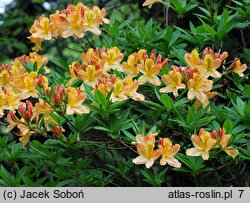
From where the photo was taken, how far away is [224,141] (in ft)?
5.45

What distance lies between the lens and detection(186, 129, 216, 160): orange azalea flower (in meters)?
1.65

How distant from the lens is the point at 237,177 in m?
2.07

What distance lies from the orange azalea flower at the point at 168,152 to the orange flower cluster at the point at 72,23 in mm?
554

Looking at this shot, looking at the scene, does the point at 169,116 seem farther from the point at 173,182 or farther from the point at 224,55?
the point at 173,182

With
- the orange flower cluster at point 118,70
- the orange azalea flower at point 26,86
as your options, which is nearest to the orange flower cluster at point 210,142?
the orange flower cluster at point 118,70

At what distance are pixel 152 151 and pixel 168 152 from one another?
0.05 metres

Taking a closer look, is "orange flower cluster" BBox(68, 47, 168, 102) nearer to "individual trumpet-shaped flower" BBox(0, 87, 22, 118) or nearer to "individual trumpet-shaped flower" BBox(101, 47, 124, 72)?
"individual trumpet-shaped flower" BBox(101, 47, 124, 72)

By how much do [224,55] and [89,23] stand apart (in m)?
0.49

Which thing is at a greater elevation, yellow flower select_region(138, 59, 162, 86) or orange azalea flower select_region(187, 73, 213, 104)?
yellow flower select_region(138, 59, 162, 86)

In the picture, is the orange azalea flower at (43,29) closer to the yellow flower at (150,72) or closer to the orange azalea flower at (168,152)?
the yellow flower at (150,72)

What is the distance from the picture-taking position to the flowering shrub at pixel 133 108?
168 cm

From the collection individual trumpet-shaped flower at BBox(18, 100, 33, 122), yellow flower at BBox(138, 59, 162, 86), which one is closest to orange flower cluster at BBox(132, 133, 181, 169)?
yellow flower at BBox(138, 59, 162, 86)

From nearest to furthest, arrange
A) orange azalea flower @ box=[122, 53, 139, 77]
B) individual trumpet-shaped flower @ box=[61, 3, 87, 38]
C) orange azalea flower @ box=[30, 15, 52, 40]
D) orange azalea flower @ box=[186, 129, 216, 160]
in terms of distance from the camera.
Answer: orange azalea flower @ box=[186, 129, 216, 160] → orange azalea flower @ box=[122, 53, 139, 77] → individual trumpet-shaped flower @ box=[61, 3, 87, 38] → orange azalea flower @ box=[30, 15, 52, 40]
